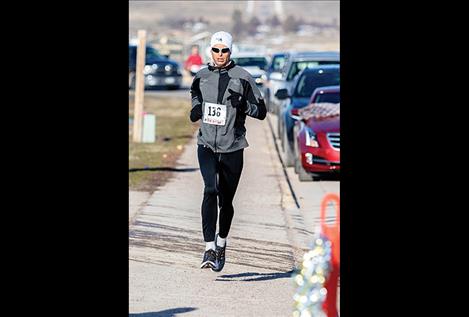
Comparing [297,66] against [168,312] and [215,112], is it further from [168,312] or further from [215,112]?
[168,312]

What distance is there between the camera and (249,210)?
15000mm

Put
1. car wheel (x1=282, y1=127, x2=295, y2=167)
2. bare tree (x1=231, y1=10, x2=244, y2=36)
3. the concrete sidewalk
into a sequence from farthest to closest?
1. bare tree (x1=231, y1=10, x2=244, y2=36)
2. car wheel (x1=282, y1=127, x2=295, y2=167)
3. the concrete sidewalk

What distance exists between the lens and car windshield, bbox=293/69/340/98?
19.6m

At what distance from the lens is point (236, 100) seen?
9781 mm

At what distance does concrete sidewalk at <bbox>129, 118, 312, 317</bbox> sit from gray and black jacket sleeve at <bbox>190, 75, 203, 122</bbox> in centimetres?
128

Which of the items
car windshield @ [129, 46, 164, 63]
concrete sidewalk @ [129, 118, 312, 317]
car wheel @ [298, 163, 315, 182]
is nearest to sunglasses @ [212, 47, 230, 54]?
concrete sidewalk @ [129, 118, 312, 317]

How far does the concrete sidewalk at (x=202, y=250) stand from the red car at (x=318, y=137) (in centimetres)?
47

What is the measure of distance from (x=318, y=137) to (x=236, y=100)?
301 inches

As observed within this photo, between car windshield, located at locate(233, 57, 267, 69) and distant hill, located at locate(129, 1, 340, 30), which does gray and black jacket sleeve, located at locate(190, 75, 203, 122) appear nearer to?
car windshield, located at locate(233, 57, 267, 69)
